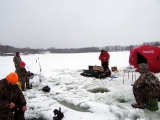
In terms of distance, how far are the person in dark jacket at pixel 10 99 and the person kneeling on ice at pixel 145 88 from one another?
3089 mm

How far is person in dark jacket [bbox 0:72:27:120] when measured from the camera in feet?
9.70

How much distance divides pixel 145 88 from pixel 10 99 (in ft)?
11.3

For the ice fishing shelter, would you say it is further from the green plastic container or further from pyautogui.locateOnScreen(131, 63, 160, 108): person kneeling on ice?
the green plastic container

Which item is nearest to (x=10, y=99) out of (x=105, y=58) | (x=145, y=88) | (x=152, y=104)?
(x=145, y=88)

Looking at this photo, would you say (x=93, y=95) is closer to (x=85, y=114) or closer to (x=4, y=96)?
(x=85, y=114)

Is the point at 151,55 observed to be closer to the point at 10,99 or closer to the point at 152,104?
the point at 152,104

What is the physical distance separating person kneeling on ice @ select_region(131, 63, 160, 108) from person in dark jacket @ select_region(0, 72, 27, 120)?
3.09 meters

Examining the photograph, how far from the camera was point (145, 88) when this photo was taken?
435 cm

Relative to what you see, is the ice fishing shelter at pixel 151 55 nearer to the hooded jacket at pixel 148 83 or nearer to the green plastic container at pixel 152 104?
the hooded jacket at pixel 148 83

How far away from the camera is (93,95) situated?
585 cm

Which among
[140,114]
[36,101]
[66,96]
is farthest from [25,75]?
[140,114]

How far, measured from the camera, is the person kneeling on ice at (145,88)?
168 inches

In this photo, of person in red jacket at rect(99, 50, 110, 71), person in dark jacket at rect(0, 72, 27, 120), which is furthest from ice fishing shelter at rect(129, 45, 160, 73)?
person in dark jacket at rect(0, 72, 27, 120)

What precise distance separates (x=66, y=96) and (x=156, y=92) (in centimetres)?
310
